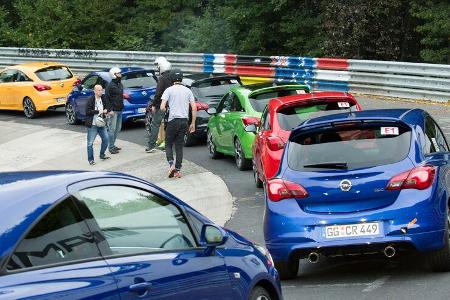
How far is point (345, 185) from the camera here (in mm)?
8961

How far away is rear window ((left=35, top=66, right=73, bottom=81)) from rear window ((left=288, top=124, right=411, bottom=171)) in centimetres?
2083

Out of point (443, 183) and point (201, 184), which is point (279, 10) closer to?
point (201, 184)

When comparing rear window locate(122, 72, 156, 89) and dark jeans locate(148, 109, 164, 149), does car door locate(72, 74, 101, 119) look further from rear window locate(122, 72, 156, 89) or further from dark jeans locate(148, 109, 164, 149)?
dark jeans locate(148, 109, 164, 149)

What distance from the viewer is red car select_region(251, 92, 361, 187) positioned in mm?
13914

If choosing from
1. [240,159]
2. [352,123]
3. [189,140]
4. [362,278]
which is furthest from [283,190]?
[189,140]

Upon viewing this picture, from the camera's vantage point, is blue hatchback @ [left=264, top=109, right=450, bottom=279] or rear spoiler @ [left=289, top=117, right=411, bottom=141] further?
rear spoiler @ [left=289, top=117, right=411, bottom=141]

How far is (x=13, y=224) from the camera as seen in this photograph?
4.57m

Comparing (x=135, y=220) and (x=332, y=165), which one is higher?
(x=135, y=220)

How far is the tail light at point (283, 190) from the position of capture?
914cm

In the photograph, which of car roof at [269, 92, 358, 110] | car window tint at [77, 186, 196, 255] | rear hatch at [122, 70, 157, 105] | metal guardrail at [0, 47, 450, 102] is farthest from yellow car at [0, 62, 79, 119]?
car window tint at [77, 186, 196, 255]

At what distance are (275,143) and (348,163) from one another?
515cm

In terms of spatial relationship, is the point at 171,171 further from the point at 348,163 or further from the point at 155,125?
the point at 348,163

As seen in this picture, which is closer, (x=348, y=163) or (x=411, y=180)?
(x=411, y=180)

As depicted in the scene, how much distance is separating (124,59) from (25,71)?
6946mm
